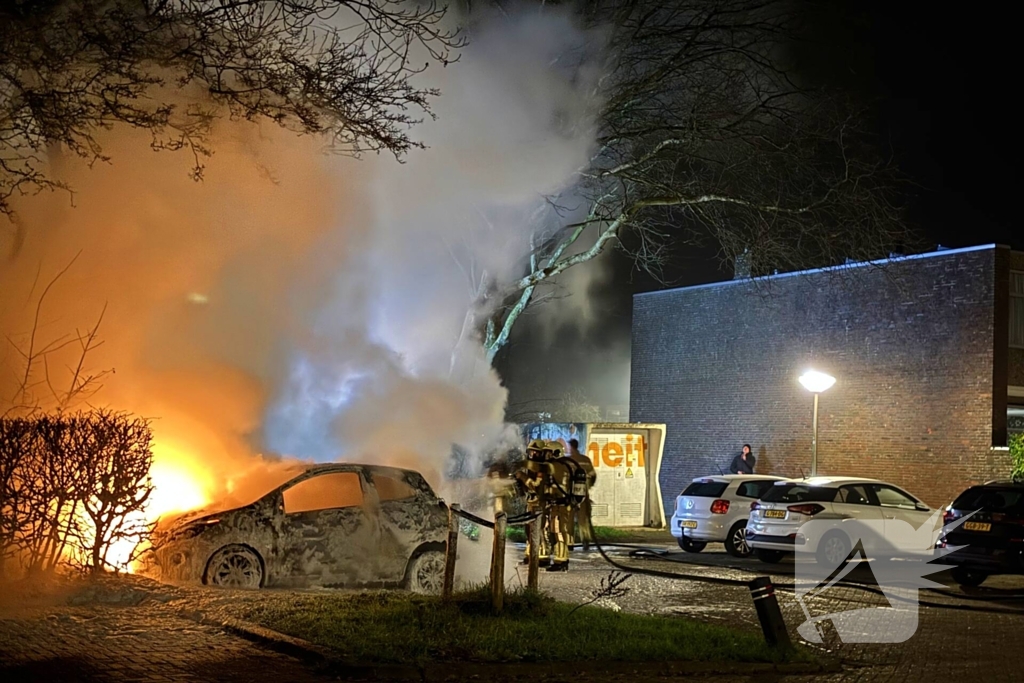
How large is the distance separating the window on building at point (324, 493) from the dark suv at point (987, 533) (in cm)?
862

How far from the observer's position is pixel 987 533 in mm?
15516

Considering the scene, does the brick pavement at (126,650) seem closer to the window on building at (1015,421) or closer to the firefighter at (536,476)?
the firefighter at (536,476)

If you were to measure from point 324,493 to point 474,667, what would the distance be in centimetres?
530

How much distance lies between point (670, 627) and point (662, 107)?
39.8 feet

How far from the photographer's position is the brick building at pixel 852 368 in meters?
23.4

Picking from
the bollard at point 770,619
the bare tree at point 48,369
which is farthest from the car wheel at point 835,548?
the bare tree at point 48,369

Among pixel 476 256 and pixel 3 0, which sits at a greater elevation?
pixel 476 256

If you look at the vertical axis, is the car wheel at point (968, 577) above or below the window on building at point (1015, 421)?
below

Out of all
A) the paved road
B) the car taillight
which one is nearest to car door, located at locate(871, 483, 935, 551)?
the paved road

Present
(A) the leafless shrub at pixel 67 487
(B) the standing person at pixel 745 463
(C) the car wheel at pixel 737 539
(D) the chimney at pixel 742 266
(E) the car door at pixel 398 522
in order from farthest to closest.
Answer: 1. (B) the standing person at pixel 745 463
2. (D) the chimney at pixel 742 266
3. (C) the car wheel at pixel 737 539
4. (E) the car door at pixel 398 522
5. (A) the leafless shrub at pixel 67 487

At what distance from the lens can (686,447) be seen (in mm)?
30828

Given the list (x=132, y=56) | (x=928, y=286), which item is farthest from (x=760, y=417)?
(x=132, y=56)

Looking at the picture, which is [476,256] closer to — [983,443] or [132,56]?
[983,443]

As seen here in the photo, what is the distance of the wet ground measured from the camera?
7879 millimetres
